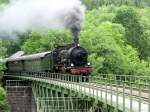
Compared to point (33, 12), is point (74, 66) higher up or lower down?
lower down

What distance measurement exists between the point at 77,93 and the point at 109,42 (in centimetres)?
2767

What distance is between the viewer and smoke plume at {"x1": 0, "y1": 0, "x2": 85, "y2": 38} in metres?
39.8

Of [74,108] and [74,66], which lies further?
[74,66]

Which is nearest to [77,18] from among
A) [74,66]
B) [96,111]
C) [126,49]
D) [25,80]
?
[74,66]

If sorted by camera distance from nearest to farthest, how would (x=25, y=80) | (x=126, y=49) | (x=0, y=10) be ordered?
(x=25, y=80)
(x=0, y=10)
(x=126, y=49)

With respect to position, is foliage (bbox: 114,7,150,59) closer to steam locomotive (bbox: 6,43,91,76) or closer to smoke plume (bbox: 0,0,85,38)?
smoke plume (bbox: 0,0,85,38)

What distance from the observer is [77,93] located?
2592 centimetres

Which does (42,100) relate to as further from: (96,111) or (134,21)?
(134,21)

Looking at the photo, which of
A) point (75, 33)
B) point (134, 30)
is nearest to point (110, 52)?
point (75, 33)

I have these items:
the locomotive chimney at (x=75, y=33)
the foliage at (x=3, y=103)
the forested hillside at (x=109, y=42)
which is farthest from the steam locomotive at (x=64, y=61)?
the forested hillside at (x=109, y=42)

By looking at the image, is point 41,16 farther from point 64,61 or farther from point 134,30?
point 64,61

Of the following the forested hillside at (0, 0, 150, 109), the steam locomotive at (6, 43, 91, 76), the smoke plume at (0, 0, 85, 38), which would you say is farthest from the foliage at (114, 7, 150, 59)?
the steam locomotive at (6, 43, 91, 76)

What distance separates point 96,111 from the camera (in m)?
24.7

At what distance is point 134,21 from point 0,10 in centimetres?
2163
